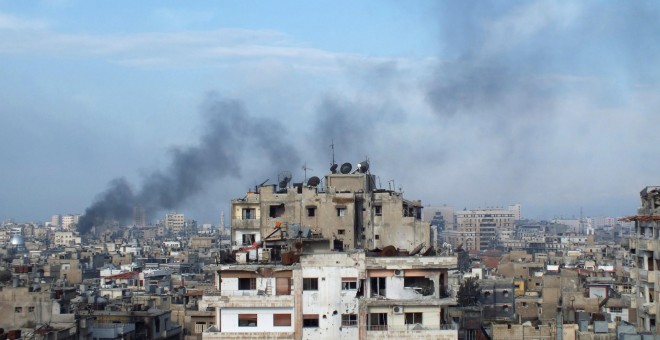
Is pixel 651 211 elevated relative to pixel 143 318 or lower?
elevated

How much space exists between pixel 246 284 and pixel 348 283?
9.21ft

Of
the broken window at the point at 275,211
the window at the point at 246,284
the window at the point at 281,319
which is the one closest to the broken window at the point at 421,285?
the window at the point at 281,319

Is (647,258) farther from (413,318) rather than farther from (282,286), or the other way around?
(282,286)

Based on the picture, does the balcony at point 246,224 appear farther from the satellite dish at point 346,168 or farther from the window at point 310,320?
the window at point 310,320

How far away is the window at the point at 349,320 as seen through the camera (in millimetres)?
31641

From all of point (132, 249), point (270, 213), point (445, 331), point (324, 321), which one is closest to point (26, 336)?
point (270, 213)

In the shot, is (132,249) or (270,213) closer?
(270,213)

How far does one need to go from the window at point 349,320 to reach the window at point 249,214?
39.9 feet

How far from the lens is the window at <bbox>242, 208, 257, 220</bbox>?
142 feet

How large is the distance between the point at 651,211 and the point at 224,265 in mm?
15643

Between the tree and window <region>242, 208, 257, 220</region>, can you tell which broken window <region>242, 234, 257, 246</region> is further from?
the tree

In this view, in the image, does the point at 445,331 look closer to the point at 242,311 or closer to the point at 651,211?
the point at 242,311

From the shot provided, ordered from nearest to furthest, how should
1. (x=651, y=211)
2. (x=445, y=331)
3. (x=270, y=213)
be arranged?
(x=445, y=331) → (x=651, y=211) → (x=270, y=213)

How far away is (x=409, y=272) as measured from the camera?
105 feet
